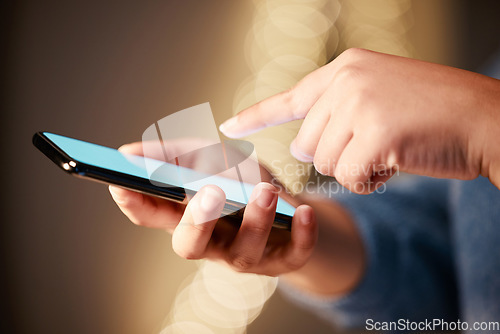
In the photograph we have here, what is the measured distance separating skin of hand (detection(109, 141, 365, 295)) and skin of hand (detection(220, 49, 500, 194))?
11 cm

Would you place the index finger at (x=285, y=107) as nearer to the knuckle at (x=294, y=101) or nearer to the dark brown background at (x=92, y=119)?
the knuckle at (x=294, y=101)

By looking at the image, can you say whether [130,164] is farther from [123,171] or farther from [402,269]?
[402,269]

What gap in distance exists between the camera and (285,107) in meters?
0.40

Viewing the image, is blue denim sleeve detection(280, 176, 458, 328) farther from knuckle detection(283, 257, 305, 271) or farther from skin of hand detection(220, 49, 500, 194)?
skin of hand detection(220, 49, 500, 194)

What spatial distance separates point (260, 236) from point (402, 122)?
0.22 metres

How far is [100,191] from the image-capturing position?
0.91 m

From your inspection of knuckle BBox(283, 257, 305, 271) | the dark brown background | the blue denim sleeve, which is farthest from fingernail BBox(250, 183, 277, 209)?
the dark brown background

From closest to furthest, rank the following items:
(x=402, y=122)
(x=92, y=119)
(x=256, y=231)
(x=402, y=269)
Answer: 1. (x=402, y=122)
2. (x=256, y=231)
3. (x=402, y=269)
4. (x=92, y=119)

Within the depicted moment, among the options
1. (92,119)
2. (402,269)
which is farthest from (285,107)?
(92,119)

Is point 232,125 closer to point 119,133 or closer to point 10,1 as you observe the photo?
point 119,133

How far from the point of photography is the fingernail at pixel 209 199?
1.19ft

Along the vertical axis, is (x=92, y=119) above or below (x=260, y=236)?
above

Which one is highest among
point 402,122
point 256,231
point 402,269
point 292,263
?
point 402,122

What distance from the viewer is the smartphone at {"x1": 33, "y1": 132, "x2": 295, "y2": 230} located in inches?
11.9
